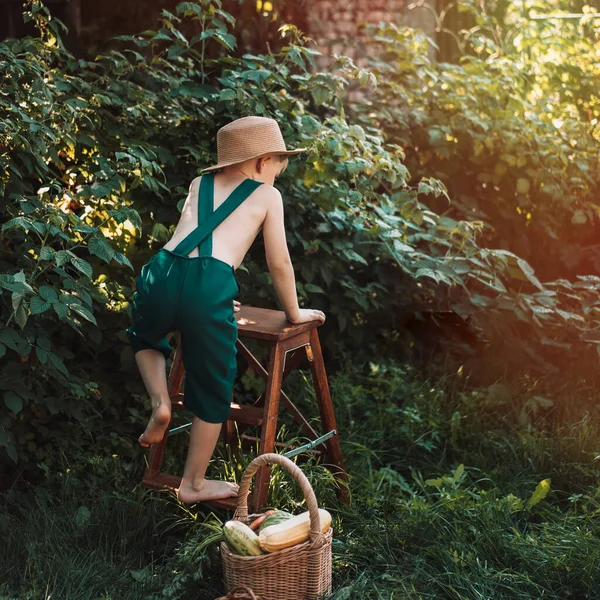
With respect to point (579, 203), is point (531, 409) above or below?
below

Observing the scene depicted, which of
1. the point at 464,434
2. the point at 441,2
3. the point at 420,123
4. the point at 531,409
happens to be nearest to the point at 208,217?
the point at 464,434

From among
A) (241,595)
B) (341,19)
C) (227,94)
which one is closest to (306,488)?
(241,595)

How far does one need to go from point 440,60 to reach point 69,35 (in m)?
3.90

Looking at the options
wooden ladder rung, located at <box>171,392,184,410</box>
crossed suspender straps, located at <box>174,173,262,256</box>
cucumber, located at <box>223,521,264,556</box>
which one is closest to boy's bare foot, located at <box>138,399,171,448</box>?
wooden ladder rung, located at <box>171,392,184,410</box>

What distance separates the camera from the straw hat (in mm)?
3160

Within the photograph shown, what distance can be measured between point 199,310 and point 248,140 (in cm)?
68

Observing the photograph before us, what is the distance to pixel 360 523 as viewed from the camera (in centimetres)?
347

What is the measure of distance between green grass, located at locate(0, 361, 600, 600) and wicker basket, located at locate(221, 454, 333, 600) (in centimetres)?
14

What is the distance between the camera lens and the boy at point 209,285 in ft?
9.92

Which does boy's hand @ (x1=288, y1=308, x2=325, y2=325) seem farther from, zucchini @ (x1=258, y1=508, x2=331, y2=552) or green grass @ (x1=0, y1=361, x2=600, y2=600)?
zucchini @ (x1=258, y1=508, x2=331, y2=552)

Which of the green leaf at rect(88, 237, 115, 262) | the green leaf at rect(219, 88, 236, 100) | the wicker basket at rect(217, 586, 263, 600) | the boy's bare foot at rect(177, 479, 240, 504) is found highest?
the green leaf at rect(219, 88, 236, 100)

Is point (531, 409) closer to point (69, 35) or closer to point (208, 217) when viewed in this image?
point (208, 217)

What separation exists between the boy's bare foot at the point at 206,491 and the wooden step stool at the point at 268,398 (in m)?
0.03

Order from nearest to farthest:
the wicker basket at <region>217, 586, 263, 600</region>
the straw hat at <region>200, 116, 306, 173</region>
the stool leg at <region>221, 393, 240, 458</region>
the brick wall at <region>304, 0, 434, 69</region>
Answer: the wicker basket at <region>217, 586, 263, 600</region> < the straw hat at <region>200, 116, 306, 173</region> < the stool leg at <region>221, 393, 240, 458</region> < the brick wall at <region>304, 0, 434, 69</region>
